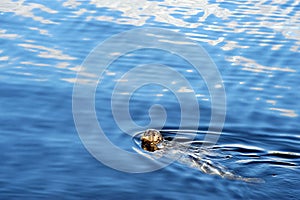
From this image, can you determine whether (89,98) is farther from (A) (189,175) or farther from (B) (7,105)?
(A) (189,175)

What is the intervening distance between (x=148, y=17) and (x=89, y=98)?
445 centimetres

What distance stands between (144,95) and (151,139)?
6.59 feet

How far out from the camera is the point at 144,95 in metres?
12.8

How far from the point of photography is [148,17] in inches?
651

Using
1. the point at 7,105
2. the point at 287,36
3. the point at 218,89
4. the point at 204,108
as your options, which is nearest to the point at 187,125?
the point at 204,108

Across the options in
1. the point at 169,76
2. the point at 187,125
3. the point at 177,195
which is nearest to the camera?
A: the point at 177,195

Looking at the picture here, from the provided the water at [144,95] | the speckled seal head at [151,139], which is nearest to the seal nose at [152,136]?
the speckled seal head at [151,139]

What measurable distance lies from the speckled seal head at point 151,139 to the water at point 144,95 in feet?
0.76

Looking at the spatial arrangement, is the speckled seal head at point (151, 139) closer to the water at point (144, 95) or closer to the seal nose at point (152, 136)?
the seal nose at point (152, 136)

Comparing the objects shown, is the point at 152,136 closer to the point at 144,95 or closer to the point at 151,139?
the point at 151,139

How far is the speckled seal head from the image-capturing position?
10852mm

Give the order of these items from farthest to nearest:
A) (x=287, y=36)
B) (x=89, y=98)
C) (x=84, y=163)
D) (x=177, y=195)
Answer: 1. (x=287, y=36)
2. (x=89, y=98)
3. (x=84, y=163)
4. (x=177, y=195)

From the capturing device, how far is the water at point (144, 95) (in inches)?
388

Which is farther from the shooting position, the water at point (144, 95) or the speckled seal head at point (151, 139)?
the speckled seal head at point (151, 139)
